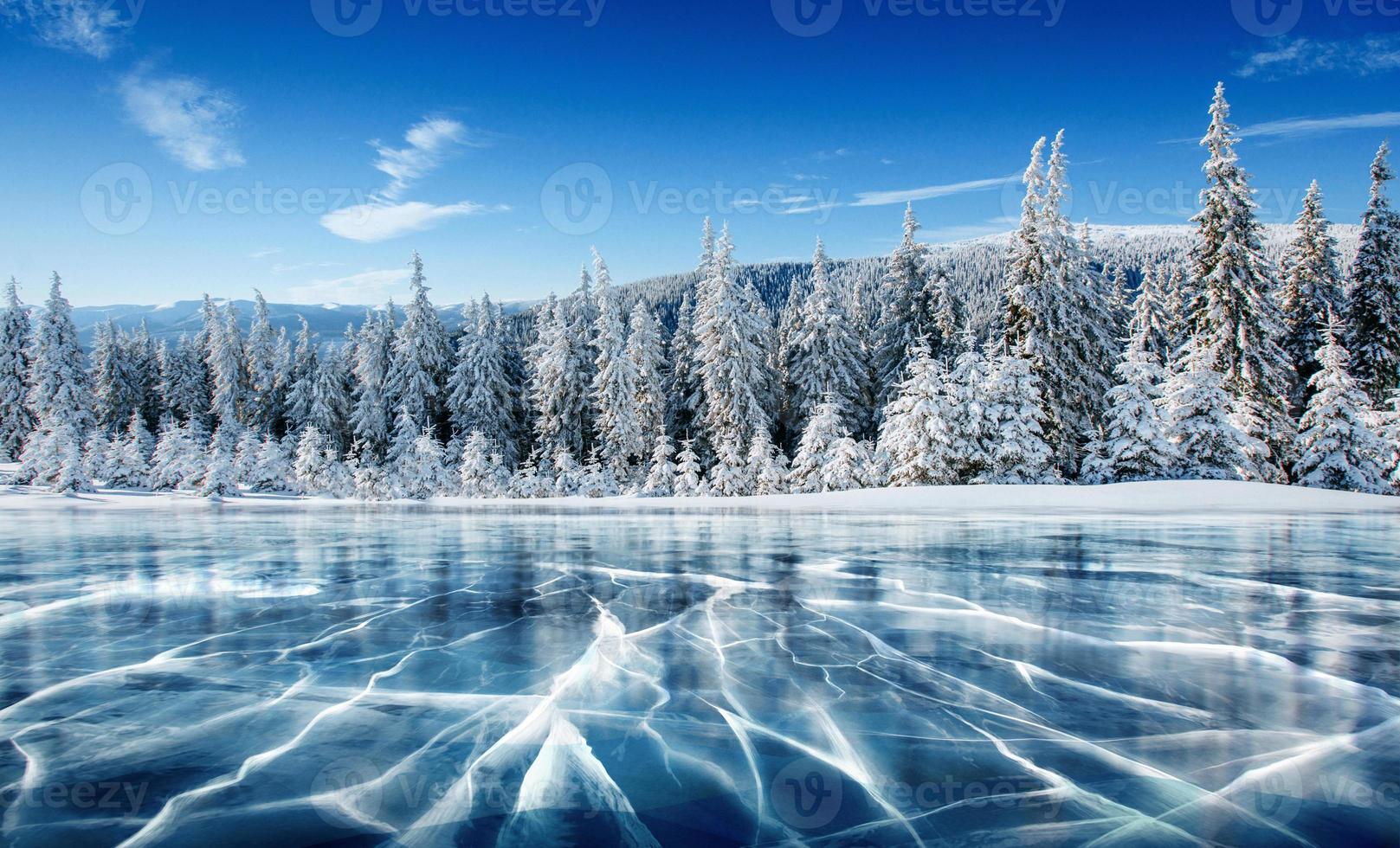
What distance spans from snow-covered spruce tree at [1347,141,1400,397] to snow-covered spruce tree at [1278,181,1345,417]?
1.29m

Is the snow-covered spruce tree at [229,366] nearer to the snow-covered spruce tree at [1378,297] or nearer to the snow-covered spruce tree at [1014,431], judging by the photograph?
the snow-covered spruce tree at [1014,431]

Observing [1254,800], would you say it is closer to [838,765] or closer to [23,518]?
[838,765]

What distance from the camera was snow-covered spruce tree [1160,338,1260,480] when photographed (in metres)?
21.4

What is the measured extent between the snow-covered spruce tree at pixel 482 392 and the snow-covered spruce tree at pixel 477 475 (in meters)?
3.61

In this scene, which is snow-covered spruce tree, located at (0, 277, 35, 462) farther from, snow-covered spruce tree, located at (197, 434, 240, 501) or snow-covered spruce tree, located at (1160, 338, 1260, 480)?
snow-covered spruce tree, located at (1160, 338, 1260, 480)

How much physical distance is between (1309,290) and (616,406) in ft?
101

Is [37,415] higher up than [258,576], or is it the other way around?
[37,415]

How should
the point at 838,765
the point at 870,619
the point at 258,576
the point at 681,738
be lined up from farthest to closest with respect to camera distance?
Result: 1. the point at 258,576
2. the point at 870,619
3. the point at 681,738
4. the point at 838,765

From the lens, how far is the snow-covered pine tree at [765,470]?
29.4m

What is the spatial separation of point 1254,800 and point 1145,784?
0.34m

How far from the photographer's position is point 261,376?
4703cm

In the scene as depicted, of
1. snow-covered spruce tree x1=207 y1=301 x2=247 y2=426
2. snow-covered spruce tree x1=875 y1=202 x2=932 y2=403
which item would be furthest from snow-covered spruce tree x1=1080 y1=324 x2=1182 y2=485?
snow-covered spruce tree x1=207 y1=301 x2=247 y2=426

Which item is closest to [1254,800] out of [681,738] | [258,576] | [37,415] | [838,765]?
[838,765]

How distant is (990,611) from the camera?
5430 millimetres
